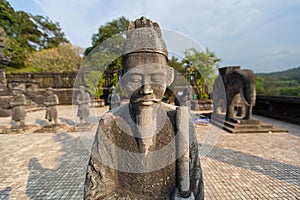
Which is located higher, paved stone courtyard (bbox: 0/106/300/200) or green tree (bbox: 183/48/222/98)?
green tree (bbox: 183/48/222/98)

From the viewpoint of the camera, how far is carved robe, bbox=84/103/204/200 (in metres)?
1.24

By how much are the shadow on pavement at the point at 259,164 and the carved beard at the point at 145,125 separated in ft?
12.3

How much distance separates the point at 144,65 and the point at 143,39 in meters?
0.18

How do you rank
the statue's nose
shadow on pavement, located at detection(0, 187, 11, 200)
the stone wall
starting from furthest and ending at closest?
1. the stone wall
2. shadow on pavement, located at detection(0, 187, 11, 200)
3. the statue's nose

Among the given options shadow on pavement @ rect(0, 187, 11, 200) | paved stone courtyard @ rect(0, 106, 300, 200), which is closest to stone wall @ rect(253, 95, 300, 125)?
paved stone courtyard @ rect(0, 106, 300, 200)

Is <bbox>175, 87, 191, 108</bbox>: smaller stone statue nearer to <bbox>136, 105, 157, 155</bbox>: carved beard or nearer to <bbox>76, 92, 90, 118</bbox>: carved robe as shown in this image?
<bbox>76, 92, 90, 118</bbox>: carved robe

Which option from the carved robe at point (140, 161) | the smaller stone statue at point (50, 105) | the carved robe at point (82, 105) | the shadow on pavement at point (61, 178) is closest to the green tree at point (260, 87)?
the carved robe at point (82, 105)

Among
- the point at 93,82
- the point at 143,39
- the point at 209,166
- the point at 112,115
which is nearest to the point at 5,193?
the point at 112,115

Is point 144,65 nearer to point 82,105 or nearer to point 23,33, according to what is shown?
point 82,105

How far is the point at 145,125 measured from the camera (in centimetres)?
120

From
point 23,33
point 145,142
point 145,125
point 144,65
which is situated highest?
point 23,33

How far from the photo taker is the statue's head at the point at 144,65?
1.09m

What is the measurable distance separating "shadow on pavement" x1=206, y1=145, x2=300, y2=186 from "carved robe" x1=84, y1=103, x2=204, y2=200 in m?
3.37

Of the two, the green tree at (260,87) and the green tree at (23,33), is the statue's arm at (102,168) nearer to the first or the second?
the green tree at (23,33)
